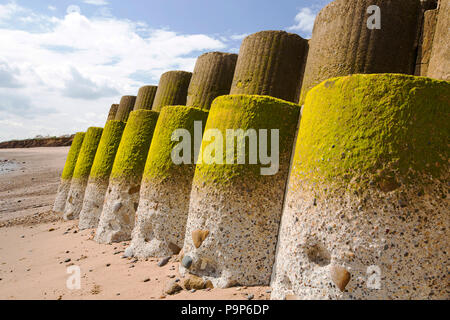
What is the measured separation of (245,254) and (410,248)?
1.47 meters

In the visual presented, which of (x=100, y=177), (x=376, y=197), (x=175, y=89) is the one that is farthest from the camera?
(x=100, y=177)

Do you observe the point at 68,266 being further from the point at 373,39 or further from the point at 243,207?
the point at 373,39

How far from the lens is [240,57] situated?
4.45 metres

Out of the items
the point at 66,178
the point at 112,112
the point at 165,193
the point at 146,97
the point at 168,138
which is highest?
the point at 146,97

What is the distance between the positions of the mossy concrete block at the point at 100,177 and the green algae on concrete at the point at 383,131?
16.2ft

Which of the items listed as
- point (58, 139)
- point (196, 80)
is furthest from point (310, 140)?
point (58, 139)

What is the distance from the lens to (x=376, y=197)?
90.7 inches

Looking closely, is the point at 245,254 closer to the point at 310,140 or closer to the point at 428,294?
the point at 310,140

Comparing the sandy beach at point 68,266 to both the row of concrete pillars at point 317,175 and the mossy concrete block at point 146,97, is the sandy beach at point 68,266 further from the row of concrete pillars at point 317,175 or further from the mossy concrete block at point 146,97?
the mossy concrete block at point 146,97

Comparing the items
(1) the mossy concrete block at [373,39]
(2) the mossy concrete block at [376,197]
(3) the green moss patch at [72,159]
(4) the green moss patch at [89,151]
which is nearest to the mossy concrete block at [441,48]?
(1) the mossy concrete block at [373,39]

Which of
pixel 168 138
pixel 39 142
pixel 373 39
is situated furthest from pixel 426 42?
pixel 39 142

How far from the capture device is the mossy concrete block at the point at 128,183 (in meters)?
5.44

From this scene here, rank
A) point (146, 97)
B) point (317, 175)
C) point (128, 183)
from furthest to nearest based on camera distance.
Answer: point (146, 97)
point (128, 183)
point (317, 175)

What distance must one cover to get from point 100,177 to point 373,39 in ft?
17.5
